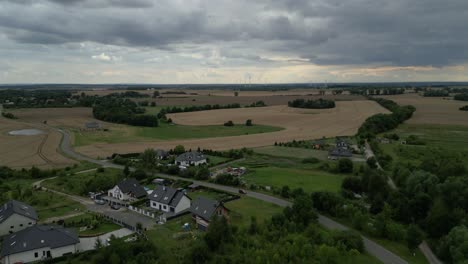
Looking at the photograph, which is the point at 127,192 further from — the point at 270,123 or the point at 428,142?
the point at 270,123

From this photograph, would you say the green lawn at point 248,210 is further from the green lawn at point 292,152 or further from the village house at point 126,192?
the green lawn at point 292,152

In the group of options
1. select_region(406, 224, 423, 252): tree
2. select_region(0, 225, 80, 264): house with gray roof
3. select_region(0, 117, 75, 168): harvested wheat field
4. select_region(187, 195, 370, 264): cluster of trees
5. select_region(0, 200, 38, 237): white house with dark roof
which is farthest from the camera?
select_region(0, 117, 75, 168): harvested wheat field

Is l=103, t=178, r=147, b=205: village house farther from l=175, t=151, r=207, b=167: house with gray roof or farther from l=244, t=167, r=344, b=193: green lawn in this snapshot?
l=175, t=151, r=207, b=167: house with gray roof

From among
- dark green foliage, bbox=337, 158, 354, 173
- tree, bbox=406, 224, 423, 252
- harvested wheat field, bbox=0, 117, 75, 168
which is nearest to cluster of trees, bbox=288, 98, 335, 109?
dark green foliage, bbox=337, 158, 354, 173

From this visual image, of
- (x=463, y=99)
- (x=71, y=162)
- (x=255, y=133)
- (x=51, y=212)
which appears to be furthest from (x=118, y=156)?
(x=463, y=99)

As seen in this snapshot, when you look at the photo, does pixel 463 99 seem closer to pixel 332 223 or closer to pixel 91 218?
pixel 332 223

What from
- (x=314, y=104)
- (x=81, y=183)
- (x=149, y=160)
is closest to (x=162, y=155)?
(x=149, y=160)
